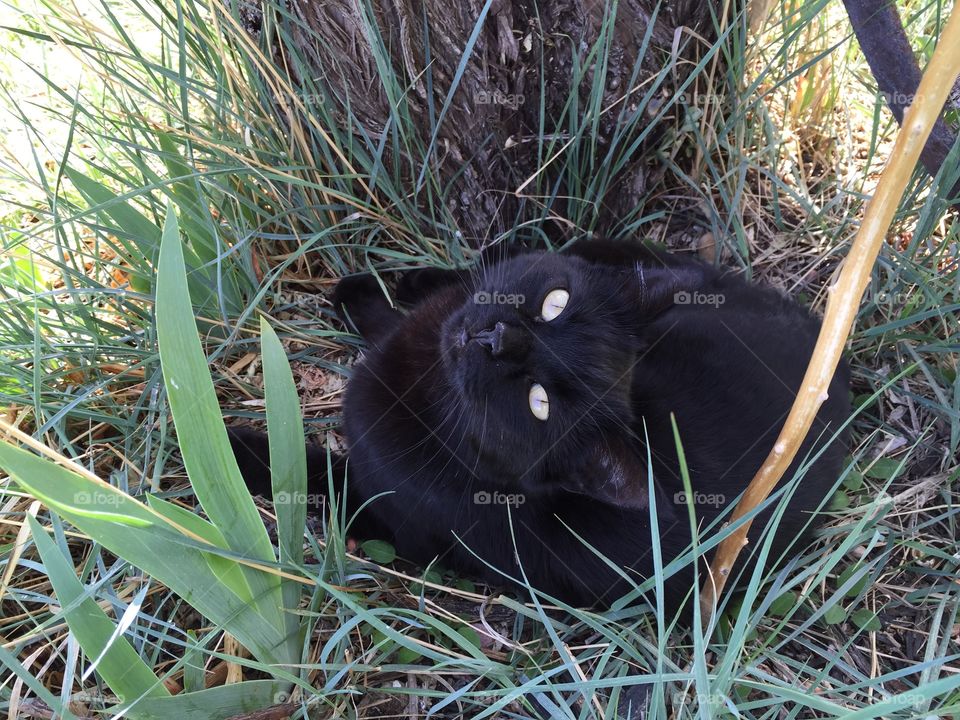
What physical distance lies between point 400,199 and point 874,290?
113cm

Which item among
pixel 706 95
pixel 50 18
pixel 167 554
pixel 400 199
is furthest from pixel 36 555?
pixel 706 95

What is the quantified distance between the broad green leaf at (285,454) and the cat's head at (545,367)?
319 millimetres

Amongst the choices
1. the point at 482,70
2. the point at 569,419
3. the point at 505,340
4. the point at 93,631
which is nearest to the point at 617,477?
the point at 569,419

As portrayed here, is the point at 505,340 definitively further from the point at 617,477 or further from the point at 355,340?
the point at 355,340

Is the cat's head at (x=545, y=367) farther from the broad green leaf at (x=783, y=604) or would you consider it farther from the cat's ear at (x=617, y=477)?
the broad green leaf at (x=783, y=604)

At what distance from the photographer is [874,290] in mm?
1532

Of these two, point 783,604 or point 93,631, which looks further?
point 783,604

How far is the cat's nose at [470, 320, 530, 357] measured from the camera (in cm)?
112

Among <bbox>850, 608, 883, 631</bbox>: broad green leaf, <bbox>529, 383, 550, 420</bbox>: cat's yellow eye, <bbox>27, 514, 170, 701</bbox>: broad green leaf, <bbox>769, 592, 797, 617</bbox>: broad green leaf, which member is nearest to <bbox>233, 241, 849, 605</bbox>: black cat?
<bbox>529, 383, 550, 420</bbox>: cat's yellow eye

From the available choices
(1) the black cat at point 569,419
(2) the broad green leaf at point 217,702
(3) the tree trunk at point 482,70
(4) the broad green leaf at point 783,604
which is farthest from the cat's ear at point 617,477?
(3) the tree trunk at point 482,70

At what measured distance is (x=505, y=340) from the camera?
3.67 ft

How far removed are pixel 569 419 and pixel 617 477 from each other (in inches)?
6.5

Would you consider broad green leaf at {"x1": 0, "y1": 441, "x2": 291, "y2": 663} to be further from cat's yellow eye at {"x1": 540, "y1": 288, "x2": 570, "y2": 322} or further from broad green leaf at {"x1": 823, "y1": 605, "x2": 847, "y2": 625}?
broad green leaf at {"x1": 823, "y1": 605, "x2": 847, "y2": 625}

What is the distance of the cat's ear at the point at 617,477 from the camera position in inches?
37.4
